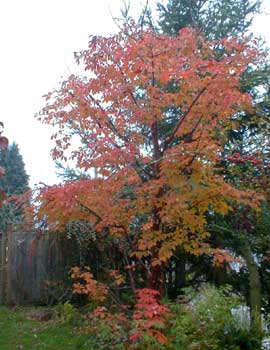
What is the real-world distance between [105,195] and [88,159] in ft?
1.49

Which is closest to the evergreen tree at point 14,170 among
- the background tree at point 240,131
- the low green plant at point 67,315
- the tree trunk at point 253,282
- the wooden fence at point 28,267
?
the wooden fence at point 28,267

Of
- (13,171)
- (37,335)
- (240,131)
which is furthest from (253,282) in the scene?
(13,171)

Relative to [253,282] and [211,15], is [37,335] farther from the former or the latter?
[211,15]

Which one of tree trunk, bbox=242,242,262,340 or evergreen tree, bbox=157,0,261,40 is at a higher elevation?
evergreen tree, bbox=157,0,261,40

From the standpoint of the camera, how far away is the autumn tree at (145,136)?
4.36 metres

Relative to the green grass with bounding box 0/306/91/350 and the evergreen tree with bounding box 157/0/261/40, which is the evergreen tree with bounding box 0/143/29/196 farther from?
the green grass with bounding box 0/306/91/350

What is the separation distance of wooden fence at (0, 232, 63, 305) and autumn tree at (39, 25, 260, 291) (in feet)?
15.7

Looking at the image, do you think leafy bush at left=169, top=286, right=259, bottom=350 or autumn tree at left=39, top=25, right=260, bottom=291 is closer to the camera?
autumn tree at left=39, top=25, right=260, bottom=291

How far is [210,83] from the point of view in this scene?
14.1 ft

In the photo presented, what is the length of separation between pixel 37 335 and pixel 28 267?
10.4 ft

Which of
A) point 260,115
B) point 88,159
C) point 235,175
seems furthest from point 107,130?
point 260,115

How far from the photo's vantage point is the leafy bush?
5.32 m

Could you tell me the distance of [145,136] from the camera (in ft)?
16.5

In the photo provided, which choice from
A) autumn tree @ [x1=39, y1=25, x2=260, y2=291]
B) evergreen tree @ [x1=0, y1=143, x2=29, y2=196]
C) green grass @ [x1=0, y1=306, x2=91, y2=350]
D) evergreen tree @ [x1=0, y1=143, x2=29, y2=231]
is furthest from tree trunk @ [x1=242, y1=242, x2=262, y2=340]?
evergreen tree @ [x1=0, y1=143, x2=29, y2=196]
